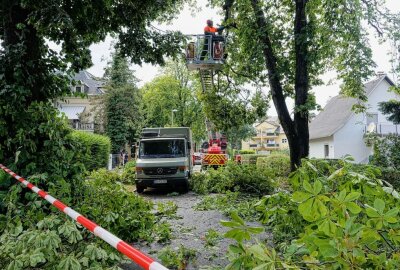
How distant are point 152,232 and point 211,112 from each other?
35.8ft

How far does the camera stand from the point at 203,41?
14922 millimetres

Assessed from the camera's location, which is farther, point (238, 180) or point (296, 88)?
point (238, 180)

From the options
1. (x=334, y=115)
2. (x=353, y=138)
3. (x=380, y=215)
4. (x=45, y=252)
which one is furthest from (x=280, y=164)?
(x=380, y=215)

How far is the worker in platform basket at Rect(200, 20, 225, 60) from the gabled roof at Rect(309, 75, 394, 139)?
22256mm

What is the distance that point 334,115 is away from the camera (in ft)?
129

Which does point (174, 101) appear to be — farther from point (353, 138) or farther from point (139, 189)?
point (139, 189)

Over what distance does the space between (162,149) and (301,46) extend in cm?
768

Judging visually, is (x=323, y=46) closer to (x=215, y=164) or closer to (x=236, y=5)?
(x=236, y=5)

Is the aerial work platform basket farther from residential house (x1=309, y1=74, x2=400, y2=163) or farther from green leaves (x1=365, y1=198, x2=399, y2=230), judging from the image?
residential house (x1=309, y1=74, x2=400, y2=163)

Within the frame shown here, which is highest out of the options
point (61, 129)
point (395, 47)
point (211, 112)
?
point (395, 47)

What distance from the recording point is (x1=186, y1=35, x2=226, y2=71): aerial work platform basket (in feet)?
48.9

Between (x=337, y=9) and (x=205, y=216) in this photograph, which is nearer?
(x=205, y=216)

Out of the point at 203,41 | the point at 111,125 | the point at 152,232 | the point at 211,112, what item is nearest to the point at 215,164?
the point at 211,112

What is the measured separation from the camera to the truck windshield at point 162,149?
16172 mm
